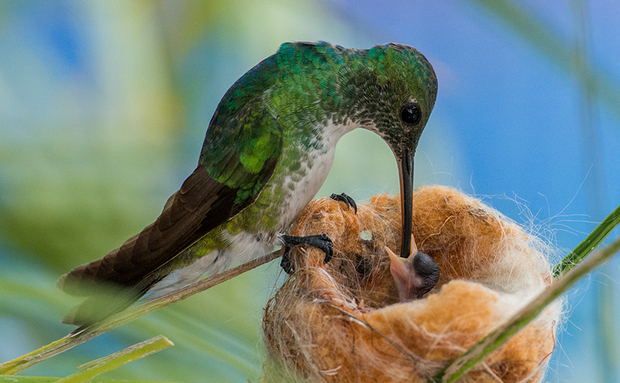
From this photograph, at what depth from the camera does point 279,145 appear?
0.84m

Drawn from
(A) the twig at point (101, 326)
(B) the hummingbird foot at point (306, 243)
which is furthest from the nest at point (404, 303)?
(A) the twig at point (101, 326)

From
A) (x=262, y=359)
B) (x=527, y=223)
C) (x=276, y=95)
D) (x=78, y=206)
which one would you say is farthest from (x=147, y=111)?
(x=527, y=223)

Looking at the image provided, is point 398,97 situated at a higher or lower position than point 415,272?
higher

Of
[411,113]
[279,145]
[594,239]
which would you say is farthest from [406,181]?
[594,239]

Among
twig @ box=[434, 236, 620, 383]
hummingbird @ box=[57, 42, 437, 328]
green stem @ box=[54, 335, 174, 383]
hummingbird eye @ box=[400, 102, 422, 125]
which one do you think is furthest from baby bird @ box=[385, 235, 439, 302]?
green stem @ box=[54, 335, 174, 383]

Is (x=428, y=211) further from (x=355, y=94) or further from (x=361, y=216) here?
(x=355, y=94)

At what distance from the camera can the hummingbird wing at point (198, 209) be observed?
742 millimetres

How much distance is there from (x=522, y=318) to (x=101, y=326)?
0.62m

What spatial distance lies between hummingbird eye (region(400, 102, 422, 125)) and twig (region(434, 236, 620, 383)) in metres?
0.47

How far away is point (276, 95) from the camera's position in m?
0.86

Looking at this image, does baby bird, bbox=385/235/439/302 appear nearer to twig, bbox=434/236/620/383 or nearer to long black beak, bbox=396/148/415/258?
long black beak, bbox=396/148/415/258

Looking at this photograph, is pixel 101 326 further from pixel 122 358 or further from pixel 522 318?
pixel 522 318

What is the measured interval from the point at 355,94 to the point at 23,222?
33.1 inches

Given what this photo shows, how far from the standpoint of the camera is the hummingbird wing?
2.43ft
